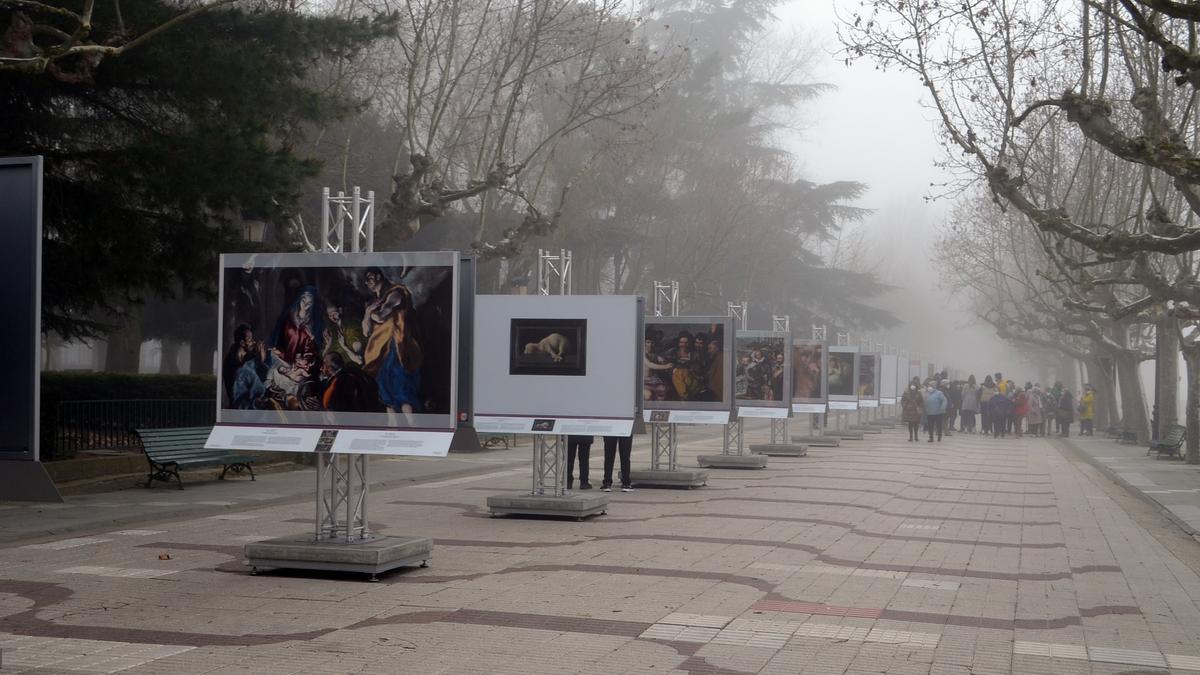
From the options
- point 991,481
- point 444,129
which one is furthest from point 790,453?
point 444,129

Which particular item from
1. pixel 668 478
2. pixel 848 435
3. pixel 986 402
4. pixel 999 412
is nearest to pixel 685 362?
pixel 668 478

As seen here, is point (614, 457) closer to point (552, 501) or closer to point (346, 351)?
point (552, 501)

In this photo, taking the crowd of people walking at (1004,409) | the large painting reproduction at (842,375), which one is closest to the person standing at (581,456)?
the large painting reproduction at (842,375)

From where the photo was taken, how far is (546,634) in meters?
9.09

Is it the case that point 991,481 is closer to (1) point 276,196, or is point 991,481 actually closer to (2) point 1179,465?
(2) point 1179,465

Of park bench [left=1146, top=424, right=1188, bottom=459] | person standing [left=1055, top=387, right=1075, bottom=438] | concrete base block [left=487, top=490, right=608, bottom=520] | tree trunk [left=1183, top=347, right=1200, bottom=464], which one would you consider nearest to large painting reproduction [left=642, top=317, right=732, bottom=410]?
concrete base block [left=487, top=490, right=608, bottom=520]

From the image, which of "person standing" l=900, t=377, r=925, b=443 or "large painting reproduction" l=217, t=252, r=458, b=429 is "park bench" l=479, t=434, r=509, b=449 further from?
"large painting reproduction" l=217, t=252, r=458, b=429

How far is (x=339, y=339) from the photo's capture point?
1206 centimetres

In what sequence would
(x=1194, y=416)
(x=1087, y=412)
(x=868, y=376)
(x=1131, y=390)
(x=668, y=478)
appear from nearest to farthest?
1. (x=668, y=478)
2. (x=1194, y=416)
3. (x=1131, y=390)
4. (x=868, y=376)
5. (x=1087, y=412)

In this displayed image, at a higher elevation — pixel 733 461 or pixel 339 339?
pixel 339 339

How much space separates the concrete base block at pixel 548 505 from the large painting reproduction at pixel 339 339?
16.4 feet

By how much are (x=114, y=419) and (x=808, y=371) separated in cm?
1924

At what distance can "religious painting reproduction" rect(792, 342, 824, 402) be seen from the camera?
115 ft

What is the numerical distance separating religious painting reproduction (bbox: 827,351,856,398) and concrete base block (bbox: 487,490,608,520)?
25227 millimetres
